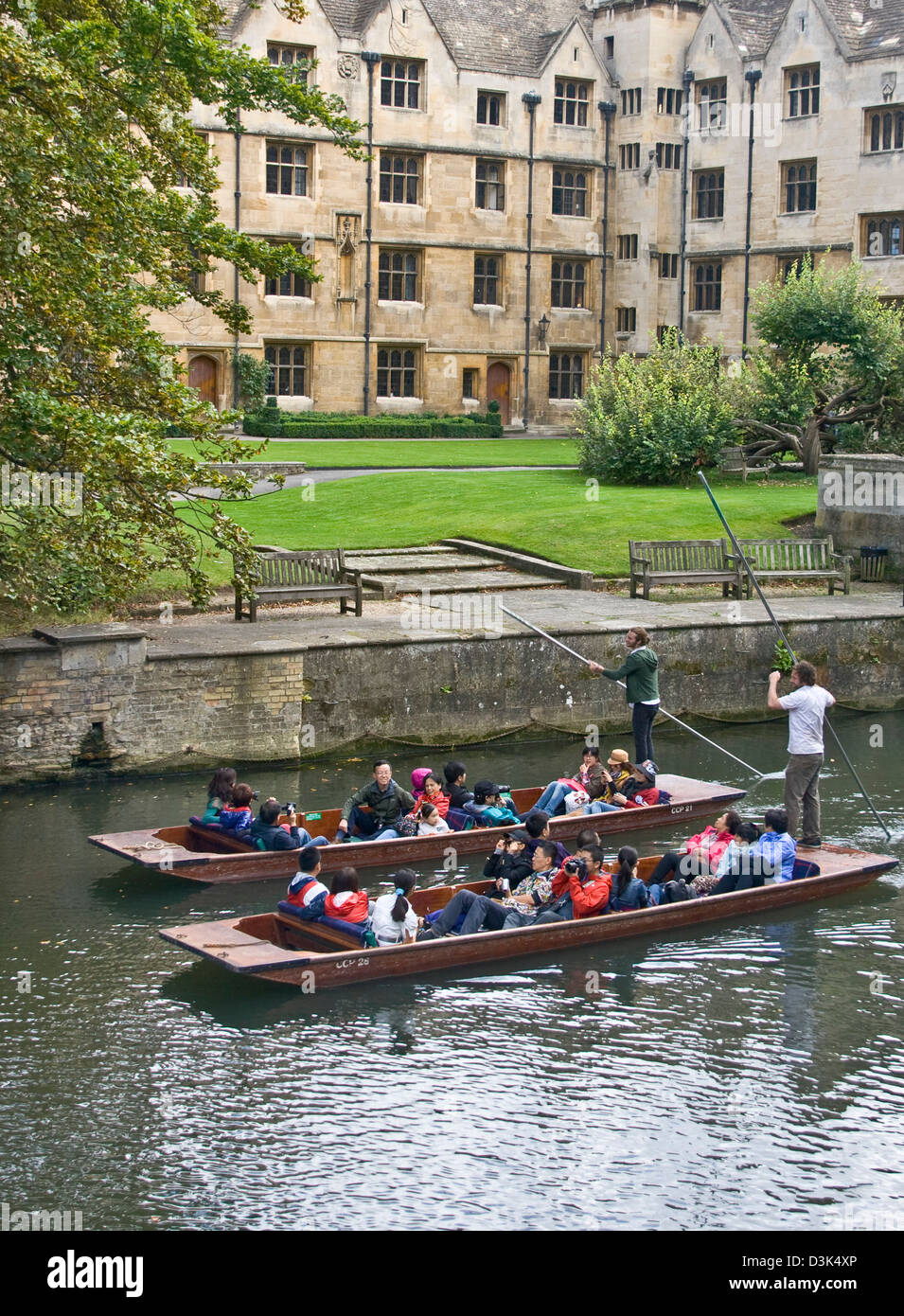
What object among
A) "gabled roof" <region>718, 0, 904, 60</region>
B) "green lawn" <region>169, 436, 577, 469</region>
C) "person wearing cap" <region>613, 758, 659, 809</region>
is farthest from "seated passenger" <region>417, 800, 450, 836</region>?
"gabled roof" <region>718, 0, 904, 60</region>

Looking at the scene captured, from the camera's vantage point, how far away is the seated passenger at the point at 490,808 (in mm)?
15047

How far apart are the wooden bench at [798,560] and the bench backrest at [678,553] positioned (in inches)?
24.8

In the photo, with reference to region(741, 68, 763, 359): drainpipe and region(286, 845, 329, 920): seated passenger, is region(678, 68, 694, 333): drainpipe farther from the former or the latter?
region(286, 845, 329, 920): seated passenger

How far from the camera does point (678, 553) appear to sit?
2328cm

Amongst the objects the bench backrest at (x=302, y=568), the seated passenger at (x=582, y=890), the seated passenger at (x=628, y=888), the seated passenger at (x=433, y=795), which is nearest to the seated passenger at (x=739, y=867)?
the seated passenger at (x=628, y=888)

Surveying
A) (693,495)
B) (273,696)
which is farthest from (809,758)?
(693,495)

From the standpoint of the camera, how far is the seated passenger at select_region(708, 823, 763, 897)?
1343 centimetres

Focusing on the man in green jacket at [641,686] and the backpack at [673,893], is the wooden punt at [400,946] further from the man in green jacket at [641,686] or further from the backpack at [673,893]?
the man in green jacket at [641,686]

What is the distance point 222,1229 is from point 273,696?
10.5m

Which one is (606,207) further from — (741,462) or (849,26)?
(741,462)

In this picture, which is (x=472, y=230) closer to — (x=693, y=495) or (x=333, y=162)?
(x=333, y=162)

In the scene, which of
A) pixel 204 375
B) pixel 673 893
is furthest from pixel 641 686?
pixel 204 375

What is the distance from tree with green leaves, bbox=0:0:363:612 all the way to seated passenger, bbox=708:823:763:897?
6.67 m
